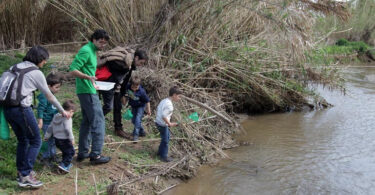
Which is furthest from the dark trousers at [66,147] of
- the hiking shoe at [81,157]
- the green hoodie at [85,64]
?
the green hoodie at [85,64]

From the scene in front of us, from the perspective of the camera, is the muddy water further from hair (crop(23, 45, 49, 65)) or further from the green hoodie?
hair (crop(23, 45, 49, 65))

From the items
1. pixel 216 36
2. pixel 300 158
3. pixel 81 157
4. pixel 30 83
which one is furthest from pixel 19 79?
pixel 216 36

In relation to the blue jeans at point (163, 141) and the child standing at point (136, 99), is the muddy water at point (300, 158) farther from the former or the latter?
the child standing at point (136, 99)

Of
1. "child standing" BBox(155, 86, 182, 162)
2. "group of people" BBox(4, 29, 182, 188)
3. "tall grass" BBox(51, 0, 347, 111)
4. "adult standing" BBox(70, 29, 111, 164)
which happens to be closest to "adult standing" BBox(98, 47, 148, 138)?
"group of people" BBox(4, 29, 182, 188)

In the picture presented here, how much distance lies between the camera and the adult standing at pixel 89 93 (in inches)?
148

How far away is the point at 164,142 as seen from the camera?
15.8 feet

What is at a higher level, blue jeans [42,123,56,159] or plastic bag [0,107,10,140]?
plastic bag [0,107,10,140]

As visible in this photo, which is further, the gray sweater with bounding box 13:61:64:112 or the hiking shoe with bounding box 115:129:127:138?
the hiking shoe with bounding box 115:129:127:138

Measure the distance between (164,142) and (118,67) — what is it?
1.21 metres

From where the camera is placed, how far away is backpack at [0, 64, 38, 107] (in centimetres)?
315

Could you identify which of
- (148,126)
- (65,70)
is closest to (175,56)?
(148,126)

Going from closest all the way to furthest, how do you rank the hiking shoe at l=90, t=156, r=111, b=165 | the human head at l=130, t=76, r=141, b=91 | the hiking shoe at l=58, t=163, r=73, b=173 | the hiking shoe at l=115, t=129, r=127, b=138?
the hiking shoe at l=58, t=163, r=73, b=173, the hiking shoe at l=90, t=156, r=111, b=165, the human head at l=130, t=76, r=141, b=91, the hiking shoe at l=115, t=129, r=127, b=138

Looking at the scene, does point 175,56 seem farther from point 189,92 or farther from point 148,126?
point 148,126

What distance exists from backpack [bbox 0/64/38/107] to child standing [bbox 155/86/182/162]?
76.3 inches
